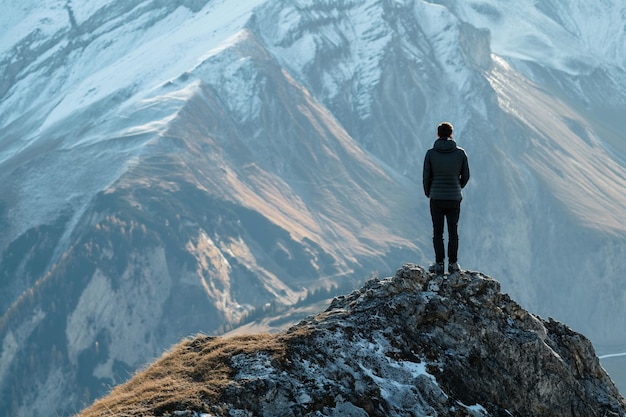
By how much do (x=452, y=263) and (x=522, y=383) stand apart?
4936mm

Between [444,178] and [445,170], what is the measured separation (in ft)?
0.86

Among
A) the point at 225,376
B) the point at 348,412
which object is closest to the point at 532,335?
the point at 348,412

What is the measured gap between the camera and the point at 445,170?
113ft

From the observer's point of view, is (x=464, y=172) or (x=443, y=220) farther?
(x=443, y=220)

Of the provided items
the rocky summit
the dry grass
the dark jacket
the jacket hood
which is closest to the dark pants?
the dark jacket

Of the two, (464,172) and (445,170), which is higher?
(445,170)

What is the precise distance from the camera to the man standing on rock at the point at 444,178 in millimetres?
34188

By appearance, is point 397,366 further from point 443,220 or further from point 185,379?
point 443,220

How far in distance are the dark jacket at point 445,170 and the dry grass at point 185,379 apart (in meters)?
7.00

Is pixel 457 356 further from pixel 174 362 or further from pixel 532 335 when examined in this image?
pixel 174 362

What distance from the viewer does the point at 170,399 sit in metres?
26.5

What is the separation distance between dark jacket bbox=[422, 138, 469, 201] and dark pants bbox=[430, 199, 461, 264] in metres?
0.19

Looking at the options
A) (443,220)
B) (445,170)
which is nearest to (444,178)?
(445,170)

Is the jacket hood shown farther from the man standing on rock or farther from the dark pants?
the dark pants
